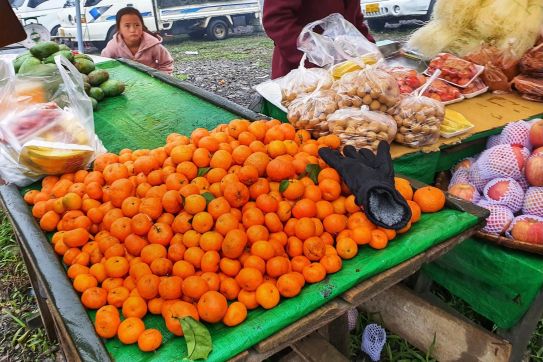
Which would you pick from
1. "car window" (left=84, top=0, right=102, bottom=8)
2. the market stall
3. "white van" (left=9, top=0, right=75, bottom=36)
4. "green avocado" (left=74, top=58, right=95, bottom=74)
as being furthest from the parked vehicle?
the market stall

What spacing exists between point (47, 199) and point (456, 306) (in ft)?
8.64

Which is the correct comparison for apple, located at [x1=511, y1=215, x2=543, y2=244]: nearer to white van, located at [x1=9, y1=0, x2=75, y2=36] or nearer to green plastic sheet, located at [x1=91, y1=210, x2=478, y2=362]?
green plastic sheet, located at [x1=91, y1=210, x2=478, y2=362]

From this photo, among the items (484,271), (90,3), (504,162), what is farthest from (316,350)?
(90,3)

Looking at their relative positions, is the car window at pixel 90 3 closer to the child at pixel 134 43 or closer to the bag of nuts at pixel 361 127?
the child at pixel 134 43

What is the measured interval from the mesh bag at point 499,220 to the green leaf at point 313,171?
955 mm

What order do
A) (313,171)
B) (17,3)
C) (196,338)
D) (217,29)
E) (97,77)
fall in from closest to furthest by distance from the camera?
(196,338) < (313,171) < (97,77) < (17,3) < (217,29)

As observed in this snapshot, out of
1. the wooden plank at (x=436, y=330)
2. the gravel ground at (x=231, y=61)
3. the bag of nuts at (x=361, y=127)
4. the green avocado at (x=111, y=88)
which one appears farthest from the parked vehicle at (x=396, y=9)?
the wooden plank at (x=436, y=330)

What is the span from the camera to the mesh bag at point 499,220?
212 centimetres

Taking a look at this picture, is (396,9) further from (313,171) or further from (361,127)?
(313,171)

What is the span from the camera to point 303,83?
8.89ft

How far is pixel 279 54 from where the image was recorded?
3549 mm

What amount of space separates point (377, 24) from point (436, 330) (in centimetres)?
1331

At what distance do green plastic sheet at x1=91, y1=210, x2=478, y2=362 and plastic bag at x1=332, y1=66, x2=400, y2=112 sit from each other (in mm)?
899

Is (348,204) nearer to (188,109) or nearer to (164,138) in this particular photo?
(164,138)
